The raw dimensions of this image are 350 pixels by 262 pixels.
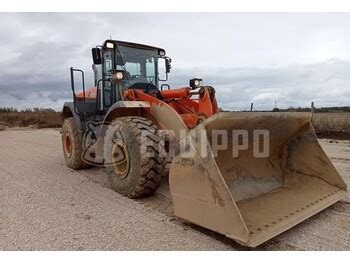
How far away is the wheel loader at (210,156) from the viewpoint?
3.25 meters

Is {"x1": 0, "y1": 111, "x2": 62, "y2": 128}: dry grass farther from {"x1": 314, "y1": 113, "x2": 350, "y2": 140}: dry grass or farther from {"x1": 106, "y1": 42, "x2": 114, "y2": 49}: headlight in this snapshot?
{"x1": 106, "y1": 42, "x2": 114, "y2": 49}: headlight

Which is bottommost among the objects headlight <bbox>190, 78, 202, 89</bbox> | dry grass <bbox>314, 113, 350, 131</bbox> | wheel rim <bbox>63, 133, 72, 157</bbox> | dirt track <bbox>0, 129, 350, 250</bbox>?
dry grass <bbox>314, 113, 350, 131</bbox>

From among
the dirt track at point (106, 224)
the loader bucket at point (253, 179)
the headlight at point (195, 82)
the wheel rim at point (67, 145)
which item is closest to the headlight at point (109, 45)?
the headlight at point (195, 82)

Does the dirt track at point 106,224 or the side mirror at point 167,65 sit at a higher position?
the side mirror at point 167,65

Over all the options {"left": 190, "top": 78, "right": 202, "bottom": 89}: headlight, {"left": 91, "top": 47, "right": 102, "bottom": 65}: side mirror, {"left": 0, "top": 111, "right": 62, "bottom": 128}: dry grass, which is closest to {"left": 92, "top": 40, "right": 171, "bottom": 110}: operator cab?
{"left": 91, "top": 47, "right": 102, "bottom": 65}: side mirror

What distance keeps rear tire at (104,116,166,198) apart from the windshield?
1369 mm

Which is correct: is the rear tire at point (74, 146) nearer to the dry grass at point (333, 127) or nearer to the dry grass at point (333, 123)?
the dry grass at point (333, 127)

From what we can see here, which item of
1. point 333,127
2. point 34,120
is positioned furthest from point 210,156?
point 34,120

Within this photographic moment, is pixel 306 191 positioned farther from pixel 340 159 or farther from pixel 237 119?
pixel 340 159

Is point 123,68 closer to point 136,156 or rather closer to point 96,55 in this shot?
point 96,55

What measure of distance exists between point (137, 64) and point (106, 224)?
315 centimetres

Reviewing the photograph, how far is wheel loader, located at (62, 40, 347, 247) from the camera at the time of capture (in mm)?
3246

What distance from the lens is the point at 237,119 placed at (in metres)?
3.70

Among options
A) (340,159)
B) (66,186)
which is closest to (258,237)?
(66,186)
